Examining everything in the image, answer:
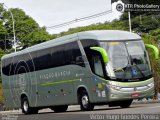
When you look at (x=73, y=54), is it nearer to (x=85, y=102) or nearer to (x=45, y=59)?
(x=85, y=102)

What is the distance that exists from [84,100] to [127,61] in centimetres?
292

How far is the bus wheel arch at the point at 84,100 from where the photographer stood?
76.5ft

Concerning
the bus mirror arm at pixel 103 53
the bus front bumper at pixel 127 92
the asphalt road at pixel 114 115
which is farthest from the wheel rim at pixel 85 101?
the bus mirror arm at pixel 103 53

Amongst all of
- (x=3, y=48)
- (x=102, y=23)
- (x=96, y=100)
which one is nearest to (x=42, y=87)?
(x=96, y=100)

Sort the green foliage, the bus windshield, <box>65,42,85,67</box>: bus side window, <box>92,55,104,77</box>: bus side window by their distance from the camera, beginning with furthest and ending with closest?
the green foliage < <box>65,42,85,67</box>: bus side window < <box>92,55,104,77</box>: bus side window < the bus windshield

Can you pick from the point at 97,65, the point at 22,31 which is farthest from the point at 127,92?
the point at 22,31

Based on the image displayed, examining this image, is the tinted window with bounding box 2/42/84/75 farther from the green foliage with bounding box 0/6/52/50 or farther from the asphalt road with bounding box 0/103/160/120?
the green foliage with bounding box 0/6/52/50

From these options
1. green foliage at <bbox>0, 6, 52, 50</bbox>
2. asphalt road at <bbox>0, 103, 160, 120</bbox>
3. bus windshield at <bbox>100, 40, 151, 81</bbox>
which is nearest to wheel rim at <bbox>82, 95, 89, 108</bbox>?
asphalt road at <bbox>0, 103, 160, 120</bbox>

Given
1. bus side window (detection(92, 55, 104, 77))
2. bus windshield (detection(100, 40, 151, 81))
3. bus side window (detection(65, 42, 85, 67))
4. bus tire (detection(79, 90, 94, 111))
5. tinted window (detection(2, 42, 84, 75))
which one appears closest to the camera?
bus windshield (detection(100, 40, 151, 81))

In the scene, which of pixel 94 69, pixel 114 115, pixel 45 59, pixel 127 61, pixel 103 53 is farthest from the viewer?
pixel 45 59

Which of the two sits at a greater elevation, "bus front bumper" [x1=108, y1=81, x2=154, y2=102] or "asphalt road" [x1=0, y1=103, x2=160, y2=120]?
"bus front bumper" [x1=108, y1=81, x2=154, y2=102]

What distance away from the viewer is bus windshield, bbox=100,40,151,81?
22.2 m

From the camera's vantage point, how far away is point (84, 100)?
77.7 ft

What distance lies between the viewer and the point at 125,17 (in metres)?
81.9
